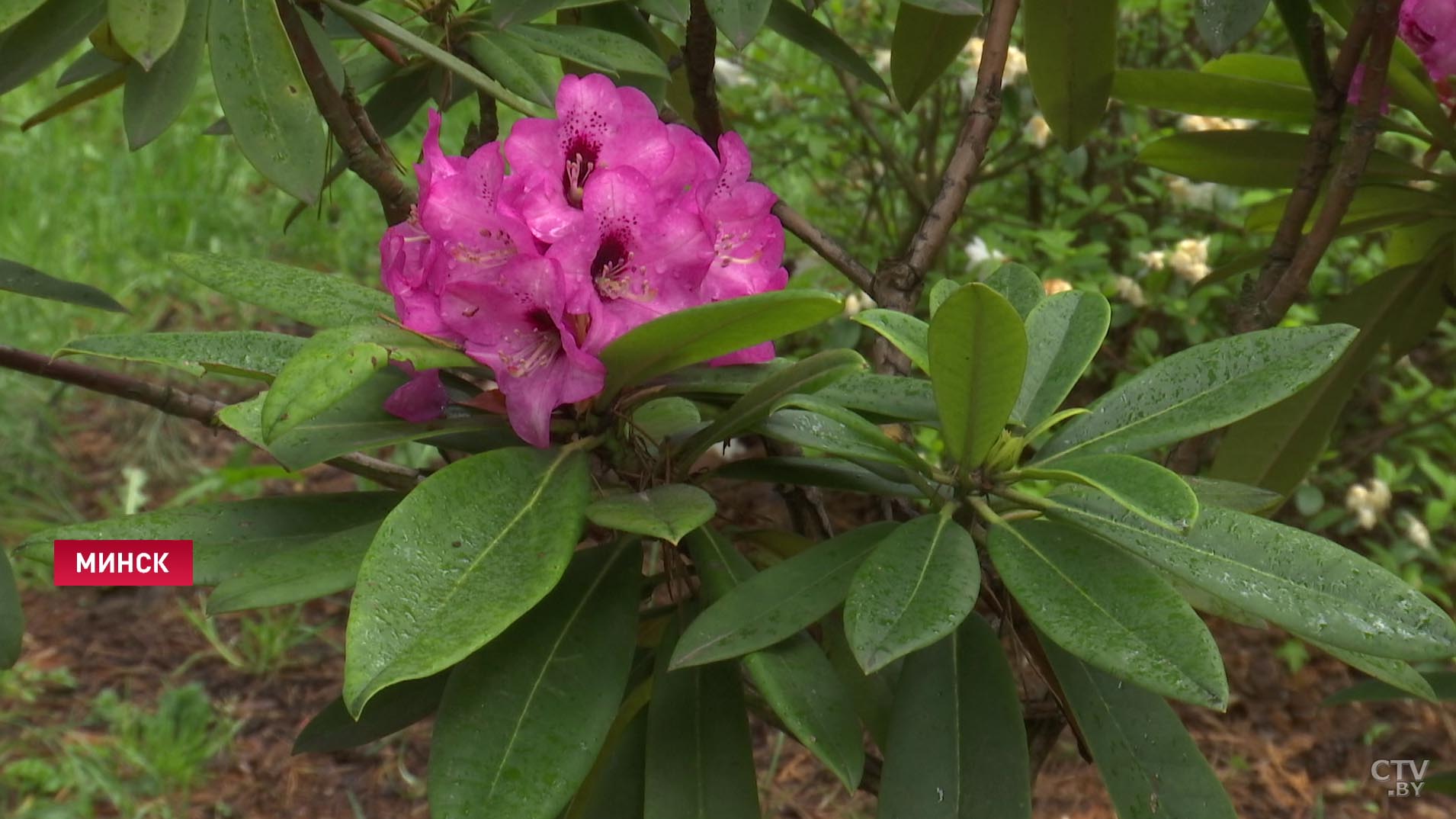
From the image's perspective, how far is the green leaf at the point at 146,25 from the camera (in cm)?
91

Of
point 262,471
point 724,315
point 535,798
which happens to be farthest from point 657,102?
point 262,471

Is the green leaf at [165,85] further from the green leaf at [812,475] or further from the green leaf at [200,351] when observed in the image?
the green leaf at [812,475]

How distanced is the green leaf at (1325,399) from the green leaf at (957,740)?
0.74 m

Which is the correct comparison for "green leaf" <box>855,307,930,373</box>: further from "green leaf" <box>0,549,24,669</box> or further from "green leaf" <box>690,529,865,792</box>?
"green leaf" <box>0,549,24,669</box>

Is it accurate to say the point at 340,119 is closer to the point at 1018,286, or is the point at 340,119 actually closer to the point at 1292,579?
the point at 1018,286

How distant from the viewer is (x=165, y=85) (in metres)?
1.04

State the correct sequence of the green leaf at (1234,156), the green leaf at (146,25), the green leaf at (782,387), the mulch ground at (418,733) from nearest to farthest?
the green leaf at (782,387) → the green leaf at (146,25) → the green leaf at (1234,156) → the mulch ground at (418,733)

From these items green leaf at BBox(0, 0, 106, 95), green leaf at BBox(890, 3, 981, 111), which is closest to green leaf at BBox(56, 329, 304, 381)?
green leaf at BBox(0, 0, 106, 95)

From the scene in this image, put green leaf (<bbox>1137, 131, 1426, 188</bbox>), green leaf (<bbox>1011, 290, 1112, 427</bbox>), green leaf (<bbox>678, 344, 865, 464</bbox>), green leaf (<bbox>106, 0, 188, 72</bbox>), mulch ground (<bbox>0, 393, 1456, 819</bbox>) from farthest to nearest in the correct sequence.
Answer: mulch ground (<bbox>0, 393, 1456, 819</bbox>)
green leaf (<bbox>1137, 131, 1426, 188</bbox>)
green leaf (<bbox>1011, 290, 1112, 427</bbox>)
green leaf (<bbox>106, 0, 188, 72</bbox>)
green leaf (<bbox>678, 344, 865, 464</bbox>)

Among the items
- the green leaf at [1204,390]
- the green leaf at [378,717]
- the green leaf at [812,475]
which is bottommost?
the green leaf at [378,717]

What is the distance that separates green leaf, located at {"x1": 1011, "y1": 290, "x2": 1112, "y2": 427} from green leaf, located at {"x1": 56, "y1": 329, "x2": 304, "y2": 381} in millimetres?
528

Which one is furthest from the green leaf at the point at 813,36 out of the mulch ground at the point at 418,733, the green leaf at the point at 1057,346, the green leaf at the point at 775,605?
the mulch ground at the point at 418,733

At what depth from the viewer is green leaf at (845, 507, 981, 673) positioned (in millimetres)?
768

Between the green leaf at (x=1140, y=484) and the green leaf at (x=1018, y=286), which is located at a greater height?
the green leaf at (x=1018, y=286)
